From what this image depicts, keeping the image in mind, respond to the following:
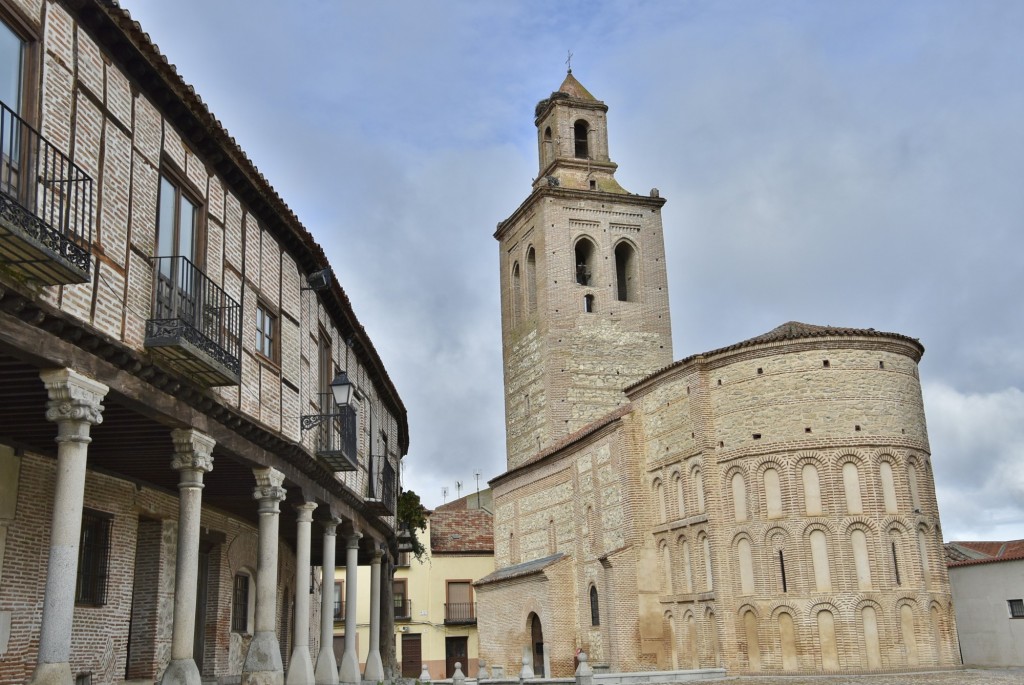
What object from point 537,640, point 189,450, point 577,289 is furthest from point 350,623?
point 577,289

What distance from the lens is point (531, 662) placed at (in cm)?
3675

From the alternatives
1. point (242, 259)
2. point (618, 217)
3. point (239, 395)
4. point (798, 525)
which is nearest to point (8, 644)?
point (239, 395)

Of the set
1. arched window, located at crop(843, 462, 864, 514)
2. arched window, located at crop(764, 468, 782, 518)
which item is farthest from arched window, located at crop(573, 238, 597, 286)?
arched window, located at crop(843, 462, 864, 514)

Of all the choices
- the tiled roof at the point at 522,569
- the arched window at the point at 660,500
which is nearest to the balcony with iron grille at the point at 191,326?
the arched window at the point at 660,500

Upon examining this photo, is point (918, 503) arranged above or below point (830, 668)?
above

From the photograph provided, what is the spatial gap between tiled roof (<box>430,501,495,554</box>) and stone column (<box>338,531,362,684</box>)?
93.0ft

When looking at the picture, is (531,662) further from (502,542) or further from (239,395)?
(239,395)

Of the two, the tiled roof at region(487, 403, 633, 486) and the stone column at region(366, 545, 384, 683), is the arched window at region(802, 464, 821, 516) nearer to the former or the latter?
the tiled roof at region(487, 403, 633, 486)

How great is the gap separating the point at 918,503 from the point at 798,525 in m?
3.42

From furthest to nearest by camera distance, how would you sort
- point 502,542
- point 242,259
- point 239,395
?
1. point 502,542
2. point 242,259
3. point 239,395

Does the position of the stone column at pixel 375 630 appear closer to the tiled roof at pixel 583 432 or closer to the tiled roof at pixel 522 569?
the tiled roof at pixel 583 432

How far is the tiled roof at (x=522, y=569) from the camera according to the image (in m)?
36.2

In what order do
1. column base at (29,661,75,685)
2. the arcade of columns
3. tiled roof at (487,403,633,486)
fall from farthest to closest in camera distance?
tiled roof at (487,403,633,486)
the arcade of columns
column base at (29,661,75,685)

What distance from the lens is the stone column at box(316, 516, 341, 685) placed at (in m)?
16.4
